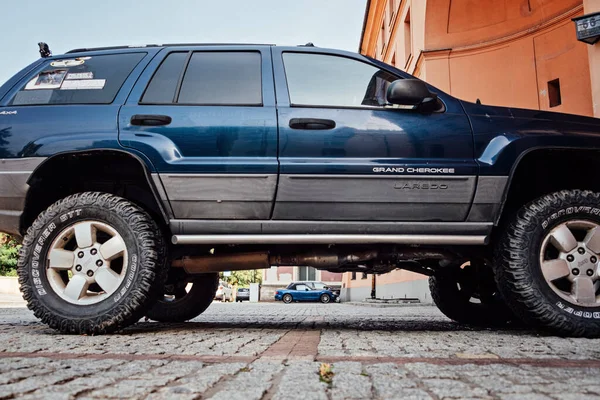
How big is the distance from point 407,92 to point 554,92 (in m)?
10.8

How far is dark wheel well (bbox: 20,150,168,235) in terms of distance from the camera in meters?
3.73

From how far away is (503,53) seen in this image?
45.1ft

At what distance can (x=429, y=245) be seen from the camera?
398 centimetres

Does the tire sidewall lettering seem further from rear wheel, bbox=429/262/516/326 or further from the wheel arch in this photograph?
rear wheel, bbox=429/262/516/326

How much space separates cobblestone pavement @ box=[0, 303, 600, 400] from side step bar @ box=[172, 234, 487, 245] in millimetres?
666

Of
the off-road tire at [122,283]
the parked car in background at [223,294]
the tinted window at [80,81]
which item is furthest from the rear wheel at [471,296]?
the parked car in background at [223,294]

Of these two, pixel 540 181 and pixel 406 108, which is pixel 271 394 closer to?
pixel 406 108

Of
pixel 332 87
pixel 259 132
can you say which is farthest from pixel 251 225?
pixel 332 87

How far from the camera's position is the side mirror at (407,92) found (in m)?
3.65

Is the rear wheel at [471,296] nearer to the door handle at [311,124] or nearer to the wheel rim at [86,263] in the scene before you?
the door handle at [311,124]

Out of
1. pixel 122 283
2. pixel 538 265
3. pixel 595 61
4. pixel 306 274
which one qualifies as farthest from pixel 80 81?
pixel 306 274

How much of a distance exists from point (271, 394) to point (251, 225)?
1989 mm

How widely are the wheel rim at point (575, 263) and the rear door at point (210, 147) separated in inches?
78.4

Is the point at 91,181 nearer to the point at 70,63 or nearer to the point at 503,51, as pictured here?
the point at 70,63
